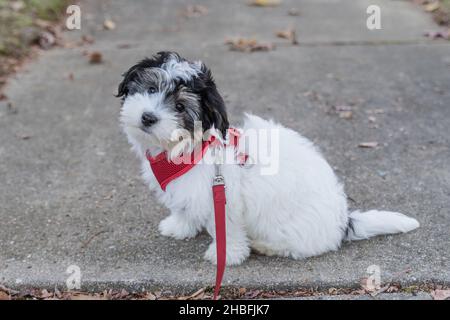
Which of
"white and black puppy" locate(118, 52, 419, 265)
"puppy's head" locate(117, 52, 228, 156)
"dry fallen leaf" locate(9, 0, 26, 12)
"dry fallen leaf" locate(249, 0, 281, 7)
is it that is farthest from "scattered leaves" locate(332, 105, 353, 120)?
"dry fallen leaf" locate(9, 0, 26, 12)

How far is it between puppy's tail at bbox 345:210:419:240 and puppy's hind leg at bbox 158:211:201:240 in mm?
1083

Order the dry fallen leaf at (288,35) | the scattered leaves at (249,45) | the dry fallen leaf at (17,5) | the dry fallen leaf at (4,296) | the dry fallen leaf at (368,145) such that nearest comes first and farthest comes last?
the dry fallen leaf at (4,296) → the dry fallen leaf at (368,145) → the scattered leaves at (249,45) → the dry fallen leaf at (288,35) → the dry fallen leaf at (17,5)

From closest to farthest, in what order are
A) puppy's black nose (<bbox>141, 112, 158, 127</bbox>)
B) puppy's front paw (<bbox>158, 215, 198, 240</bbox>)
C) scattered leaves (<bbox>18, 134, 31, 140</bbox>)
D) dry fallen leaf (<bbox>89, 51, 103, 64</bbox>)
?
puppy's black nose (<bbox>141, 112, 158, 127</bbox>), puppy's front paw (<bbox>158, 215, 198, 240</bbox>), scattered leaves (<bbox>18, 134, 31, 140</bbox>), dry fallen leaf (<bbox>89, 51, 103, 64</bbox>)

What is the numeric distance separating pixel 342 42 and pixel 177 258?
4.59m

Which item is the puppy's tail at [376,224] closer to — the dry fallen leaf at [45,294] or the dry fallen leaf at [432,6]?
the dry fallen leaf at [45,294]

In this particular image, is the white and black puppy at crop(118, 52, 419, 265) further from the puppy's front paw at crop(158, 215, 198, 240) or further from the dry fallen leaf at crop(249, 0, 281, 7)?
the dry fallen leaf at crop(249, 0, 281, 7)

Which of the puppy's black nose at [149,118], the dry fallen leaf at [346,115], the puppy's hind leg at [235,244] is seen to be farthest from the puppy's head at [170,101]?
the dry fallen leaf at [346,115]

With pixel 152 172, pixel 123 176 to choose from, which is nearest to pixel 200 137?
pixel 152 172

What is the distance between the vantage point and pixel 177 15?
8258 millimetres

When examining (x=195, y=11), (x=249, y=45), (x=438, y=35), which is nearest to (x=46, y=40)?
(x=195, y=11)

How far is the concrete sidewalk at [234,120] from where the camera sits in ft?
11.4

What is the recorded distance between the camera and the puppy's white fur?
3.32m

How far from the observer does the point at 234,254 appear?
3.52m

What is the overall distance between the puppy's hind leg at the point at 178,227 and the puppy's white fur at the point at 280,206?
5cm
